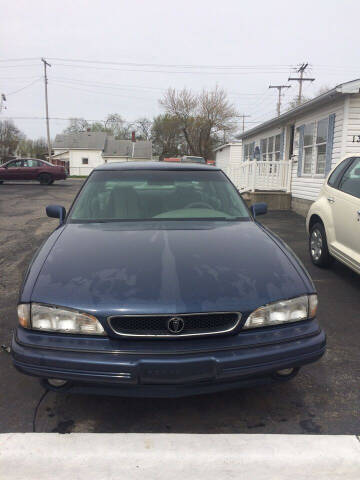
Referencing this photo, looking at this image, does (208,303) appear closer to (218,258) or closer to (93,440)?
(218,258)

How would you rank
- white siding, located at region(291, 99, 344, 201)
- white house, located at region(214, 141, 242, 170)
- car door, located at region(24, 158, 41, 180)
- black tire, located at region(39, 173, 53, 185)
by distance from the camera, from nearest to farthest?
white siding, located at region(291, 99, 344, 201), car door, located at region(24, 158, 41, 180), black tire, located at region(39, 173, 53, 185), white house, located at region(214, 141, 242, 170)

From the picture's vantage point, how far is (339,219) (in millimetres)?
4949

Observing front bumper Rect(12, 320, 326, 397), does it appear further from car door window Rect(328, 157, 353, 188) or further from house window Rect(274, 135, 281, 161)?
house window Rect(274, 135, 281, 161)

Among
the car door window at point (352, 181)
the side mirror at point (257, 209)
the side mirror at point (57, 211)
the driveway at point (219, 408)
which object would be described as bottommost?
the driveway at point (219, 408)

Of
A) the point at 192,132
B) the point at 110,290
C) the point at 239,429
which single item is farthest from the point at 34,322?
the point at 192,132

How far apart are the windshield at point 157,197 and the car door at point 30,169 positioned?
20.9m

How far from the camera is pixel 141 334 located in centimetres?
201

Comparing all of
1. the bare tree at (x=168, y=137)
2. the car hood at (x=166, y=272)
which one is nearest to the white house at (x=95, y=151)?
the bare tree at (x=168, y=137)

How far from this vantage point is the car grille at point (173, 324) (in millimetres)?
2008

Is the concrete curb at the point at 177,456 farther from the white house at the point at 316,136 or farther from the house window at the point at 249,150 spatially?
the house window at the point at 249,150

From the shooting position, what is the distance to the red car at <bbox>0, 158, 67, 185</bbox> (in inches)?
899

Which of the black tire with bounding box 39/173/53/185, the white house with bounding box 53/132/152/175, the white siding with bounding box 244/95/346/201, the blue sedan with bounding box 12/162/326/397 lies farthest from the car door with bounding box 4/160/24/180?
the white house with bounding box 53/132/152/175

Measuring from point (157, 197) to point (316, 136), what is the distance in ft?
31.3

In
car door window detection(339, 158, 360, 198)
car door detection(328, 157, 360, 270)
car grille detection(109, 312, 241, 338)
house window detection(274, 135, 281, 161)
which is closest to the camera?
car grille detection(109, 312, 241, 338)
